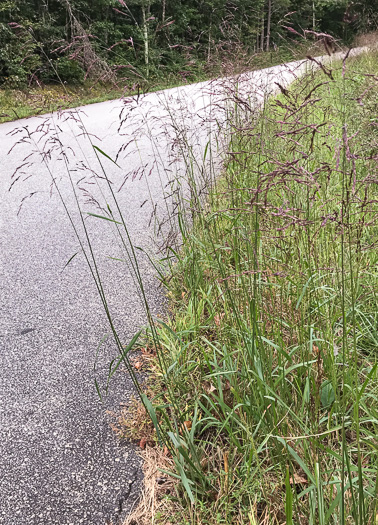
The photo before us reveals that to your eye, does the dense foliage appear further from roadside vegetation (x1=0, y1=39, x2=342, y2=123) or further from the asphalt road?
the asphalt road

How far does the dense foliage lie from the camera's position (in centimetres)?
201

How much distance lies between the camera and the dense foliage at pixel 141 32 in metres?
2.01

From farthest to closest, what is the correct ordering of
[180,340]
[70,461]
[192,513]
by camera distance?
[180,340]
[70,461]
[192,513]

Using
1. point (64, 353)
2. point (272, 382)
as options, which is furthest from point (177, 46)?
point (272, 382)

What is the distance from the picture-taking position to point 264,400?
142cm

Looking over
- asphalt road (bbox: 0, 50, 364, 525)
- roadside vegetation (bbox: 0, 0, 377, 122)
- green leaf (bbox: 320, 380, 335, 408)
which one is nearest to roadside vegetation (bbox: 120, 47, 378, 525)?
→ green leaf (bbox: 320, 380, 335, 408)

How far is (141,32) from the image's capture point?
2.71 meters

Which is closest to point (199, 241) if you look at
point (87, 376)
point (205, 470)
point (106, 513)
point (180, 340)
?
point (180, 340)

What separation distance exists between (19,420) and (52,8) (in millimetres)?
17785

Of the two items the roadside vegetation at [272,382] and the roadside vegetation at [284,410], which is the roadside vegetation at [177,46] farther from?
the roadside vegetation at [284,410]

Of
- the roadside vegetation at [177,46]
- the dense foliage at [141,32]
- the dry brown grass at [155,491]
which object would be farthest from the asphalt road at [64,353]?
the dense foliage at [141,32]

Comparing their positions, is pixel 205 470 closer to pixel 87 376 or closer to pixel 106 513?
pixel 106 513

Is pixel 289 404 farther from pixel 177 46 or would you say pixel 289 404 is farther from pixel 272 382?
pixel 177 46

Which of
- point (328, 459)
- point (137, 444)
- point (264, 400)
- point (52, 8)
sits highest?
point (52, 8)
